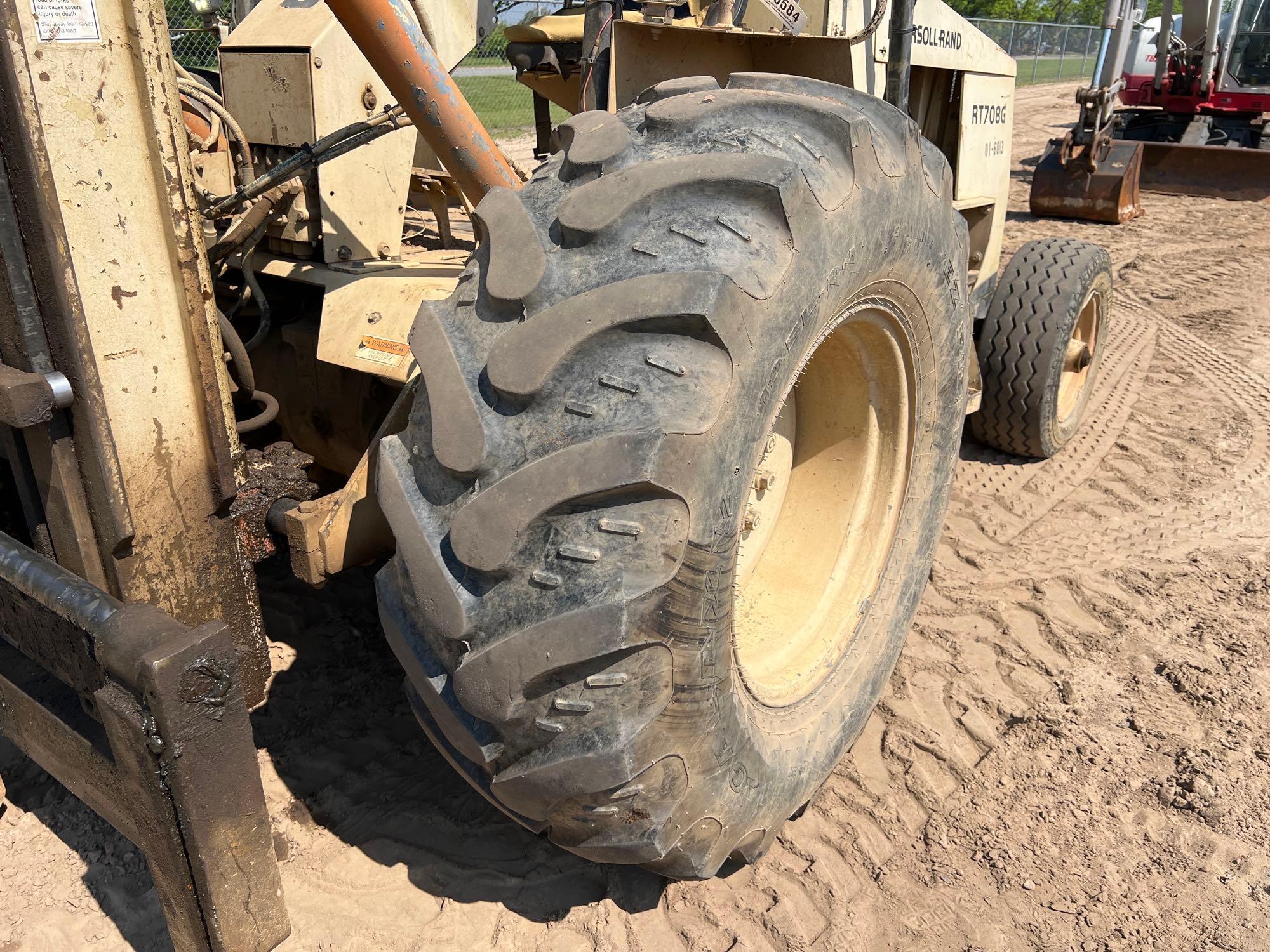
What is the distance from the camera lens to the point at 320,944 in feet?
6.64

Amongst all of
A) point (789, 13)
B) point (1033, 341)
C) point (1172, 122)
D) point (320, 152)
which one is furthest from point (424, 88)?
point (1172, 122)

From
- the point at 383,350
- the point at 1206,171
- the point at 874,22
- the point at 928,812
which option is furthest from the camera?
the point at 1206,171

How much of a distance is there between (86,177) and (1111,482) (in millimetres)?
3908

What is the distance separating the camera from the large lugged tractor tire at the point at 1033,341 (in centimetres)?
403

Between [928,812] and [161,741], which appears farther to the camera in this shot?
[928,812]

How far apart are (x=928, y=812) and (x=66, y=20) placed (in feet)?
7.63

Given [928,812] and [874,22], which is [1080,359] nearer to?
[874,22]

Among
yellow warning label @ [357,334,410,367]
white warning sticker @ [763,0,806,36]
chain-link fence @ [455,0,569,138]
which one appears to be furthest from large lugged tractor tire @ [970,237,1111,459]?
chain-link fence @ [455,0,569,138]

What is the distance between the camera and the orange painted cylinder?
74.4 inches

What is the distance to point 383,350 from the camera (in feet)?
7.63

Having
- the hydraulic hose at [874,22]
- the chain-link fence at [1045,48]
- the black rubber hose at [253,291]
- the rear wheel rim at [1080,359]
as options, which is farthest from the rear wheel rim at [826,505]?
the chain-link fence at [1045,48]

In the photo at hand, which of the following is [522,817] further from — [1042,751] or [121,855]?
[1042,751]

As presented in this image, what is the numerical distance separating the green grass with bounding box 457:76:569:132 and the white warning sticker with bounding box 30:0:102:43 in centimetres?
1372

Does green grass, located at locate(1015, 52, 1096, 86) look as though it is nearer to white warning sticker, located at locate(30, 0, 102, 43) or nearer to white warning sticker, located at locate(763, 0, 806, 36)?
white warning sticker, located at locate(763, 0, 806, 36)
